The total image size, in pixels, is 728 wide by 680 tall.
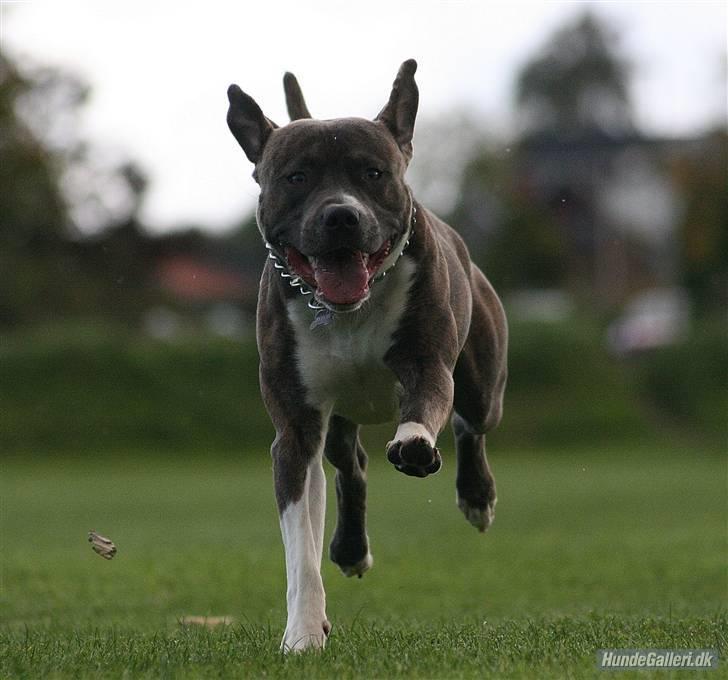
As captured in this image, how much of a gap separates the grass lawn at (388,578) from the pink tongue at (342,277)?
135 cm

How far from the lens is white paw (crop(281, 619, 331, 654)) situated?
605cm

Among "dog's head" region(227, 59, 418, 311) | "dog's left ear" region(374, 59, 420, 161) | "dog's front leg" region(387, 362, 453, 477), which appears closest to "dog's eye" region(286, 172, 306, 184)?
"dog's head" region(227, 59, 418, 311)

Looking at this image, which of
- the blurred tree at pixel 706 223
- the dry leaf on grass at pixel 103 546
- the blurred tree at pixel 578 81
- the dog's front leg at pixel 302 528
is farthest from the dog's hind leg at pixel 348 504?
the blurred tree at pixel 578 81

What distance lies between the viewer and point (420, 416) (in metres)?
6.24

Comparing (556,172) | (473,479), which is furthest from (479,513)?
(556,172)

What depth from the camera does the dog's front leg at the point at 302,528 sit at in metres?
6.14

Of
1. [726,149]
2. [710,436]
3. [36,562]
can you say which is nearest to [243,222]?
[726,149]

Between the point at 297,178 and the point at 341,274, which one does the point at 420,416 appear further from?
the point at 297,178

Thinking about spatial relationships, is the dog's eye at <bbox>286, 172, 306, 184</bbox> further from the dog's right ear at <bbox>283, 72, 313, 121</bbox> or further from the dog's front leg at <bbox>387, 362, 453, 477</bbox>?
the dog's right ear at <bbox>283, 72, 313, 121</bbox>

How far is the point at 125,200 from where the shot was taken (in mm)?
48125

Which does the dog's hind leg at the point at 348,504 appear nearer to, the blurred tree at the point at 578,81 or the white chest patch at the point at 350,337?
the white chest patch at the point at 350,337

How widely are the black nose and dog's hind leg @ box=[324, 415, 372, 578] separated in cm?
199

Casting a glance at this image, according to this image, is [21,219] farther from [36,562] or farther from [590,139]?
[590,139]

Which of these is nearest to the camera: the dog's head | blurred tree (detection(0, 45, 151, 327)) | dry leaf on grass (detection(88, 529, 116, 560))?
the dog's head
